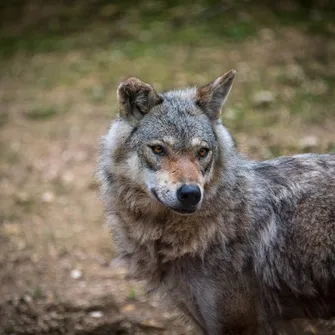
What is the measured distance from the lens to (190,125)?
4.53 metres

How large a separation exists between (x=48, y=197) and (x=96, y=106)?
274 cm

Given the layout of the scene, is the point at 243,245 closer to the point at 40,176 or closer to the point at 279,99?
the point at 40,176

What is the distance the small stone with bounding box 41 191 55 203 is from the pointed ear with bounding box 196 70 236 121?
394 centimetres

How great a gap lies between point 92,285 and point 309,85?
5671mm

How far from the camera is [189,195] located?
4164 mm

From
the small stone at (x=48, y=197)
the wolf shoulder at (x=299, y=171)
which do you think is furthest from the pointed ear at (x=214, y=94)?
the small stone at (x=48, y=197)

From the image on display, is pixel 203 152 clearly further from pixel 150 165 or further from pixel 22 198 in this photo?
pixel 22 198

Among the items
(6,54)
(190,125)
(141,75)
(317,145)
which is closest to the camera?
(190,125)

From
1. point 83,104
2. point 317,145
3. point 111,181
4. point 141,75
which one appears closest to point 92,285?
point 111,181

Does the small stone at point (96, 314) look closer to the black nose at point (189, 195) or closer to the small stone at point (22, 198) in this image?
the black nose at point (189, 195)

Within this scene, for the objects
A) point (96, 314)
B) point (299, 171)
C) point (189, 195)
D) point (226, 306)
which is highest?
point (189, 195)

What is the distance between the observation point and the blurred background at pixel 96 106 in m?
6.28

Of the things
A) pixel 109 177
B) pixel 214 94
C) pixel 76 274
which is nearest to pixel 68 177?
pixel 76 274

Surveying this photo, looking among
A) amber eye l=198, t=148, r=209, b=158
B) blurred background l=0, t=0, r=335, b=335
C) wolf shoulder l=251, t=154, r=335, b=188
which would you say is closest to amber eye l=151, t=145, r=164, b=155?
amber eye l=198, t=148, r=209, b=158
